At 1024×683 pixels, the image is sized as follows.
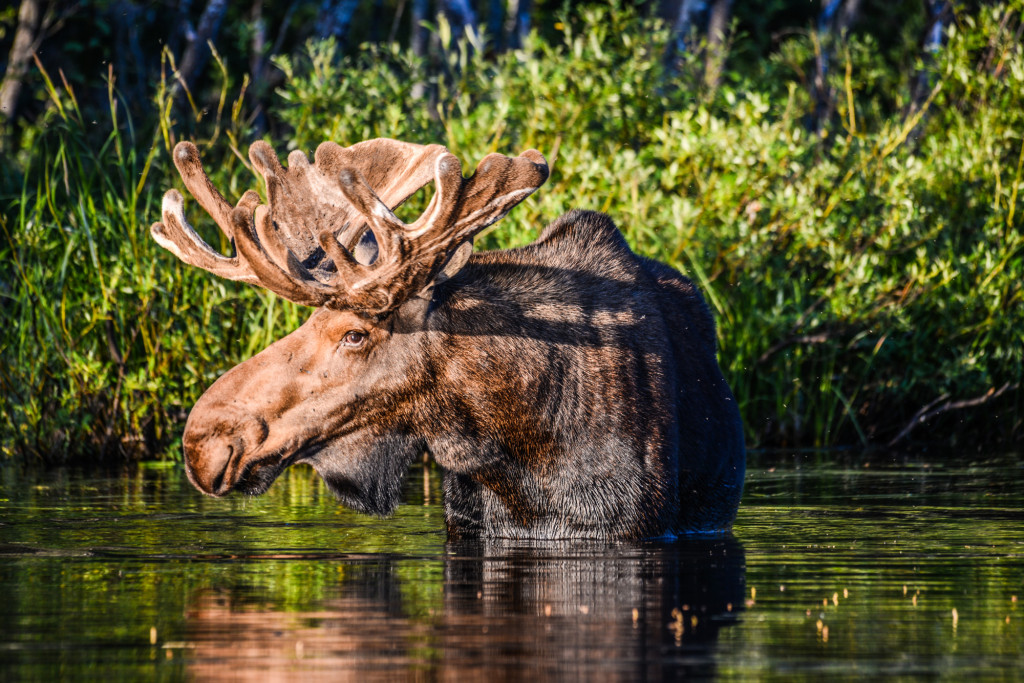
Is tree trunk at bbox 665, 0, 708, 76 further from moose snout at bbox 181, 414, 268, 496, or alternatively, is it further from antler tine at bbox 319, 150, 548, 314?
moose snout at bbox 181, 414, 268, 496

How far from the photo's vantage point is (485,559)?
5777 millimetres

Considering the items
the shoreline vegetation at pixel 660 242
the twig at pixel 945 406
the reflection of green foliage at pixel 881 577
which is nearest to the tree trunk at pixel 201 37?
the shoreline vegetation at pixel 660 242

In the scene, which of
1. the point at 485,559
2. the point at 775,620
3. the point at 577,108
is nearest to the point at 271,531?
the point at 485,559

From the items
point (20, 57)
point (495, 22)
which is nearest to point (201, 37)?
point (20, 57)

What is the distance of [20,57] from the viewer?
18.6 metres

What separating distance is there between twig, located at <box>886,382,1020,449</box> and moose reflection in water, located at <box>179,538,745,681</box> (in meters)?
6.23

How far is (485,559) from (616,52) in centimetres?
757

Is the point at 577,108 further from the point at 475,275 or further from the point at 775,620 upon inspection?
the point at 775,620

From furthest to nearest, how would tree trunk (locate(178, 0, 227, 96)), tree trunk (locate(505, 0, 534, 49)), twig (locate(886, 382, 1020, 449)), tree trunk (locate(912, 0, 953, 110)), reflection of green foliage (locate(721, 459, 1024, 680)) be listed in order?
tree trunk (locate(505, 0, 534, 49)) → tree trunk (locate(178, 0, 227, 96)) → tree trunk (locate(912, 0, 953, 110)) → twig (locate(886, 382, 1020, 449)) → reflection of green foliage (locate(721, 459, 1024, 680))

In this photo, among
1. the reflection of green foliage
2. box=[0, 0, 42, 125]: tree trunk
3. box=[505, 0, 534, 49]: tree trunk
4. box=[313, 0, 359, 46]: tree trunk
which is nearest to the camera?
the reflection of green foliage

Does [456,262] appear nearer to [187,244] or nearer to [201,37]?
[187,244]

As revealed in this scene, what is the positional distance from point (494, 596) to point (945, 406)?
24.6 ft

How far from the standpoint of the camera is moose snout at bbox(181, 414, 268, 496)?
582 centimetres

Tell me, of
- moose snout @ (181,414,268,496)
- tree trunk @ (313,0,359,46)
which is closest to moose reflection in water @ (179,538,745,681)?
moose snout @ (181,414,268,496)
